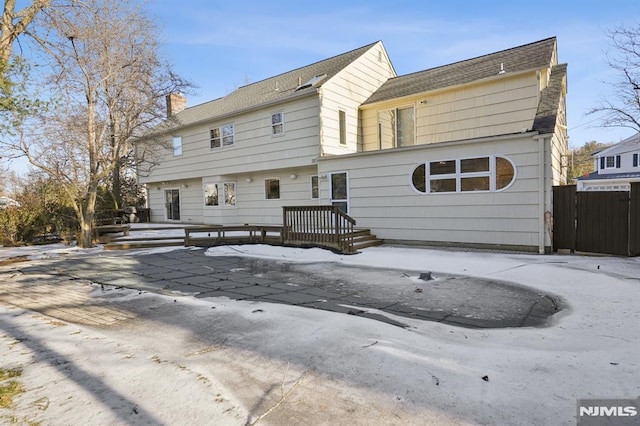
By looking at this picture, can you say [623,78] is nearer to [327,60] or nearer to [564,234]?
[564,234]

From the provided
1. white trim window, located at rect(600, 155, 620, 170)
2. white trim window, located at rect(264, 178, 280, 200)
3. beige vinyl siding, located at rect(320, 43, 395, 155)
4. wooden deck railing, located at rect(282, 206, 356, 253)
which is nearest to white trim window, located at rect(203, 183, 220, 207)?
white trim window, located at rect(264, 178, 280, 200)

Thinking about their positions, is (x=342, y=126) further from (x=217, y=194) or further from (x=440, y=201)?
(x=217, y=194)

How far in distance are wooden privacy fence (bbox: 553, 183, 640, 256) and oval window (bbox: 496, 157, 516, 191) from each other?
1.03 m

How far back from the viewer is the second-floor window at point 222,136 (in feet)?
51.9

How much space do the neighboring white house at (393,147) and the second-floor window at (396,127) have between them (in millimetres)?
46

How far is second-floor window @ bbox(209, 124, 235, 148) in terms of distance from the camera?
15.8m

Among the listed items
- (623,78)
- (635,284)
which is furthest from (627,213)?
(623,78)

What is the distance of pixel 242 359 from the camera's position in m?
3.12

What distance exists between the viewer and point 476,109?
1148cm

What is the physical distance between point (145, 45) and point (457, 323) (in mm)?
13483

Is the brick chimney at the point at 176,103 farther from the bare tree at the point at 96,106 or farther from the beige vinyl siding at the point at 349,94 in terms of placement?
the beige vinyl siding at the point at 349,94

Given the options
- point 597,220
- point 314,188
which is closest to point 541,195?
point 597,220

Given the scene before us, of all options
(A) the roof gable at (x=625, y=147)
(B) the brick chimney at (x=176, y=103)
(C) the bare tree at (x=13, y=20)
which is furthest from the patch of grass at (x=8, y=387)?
(A) the roof gable at (x=625, y=147)

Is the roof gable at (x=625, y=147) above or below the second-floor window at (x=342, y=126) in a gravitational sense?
above
